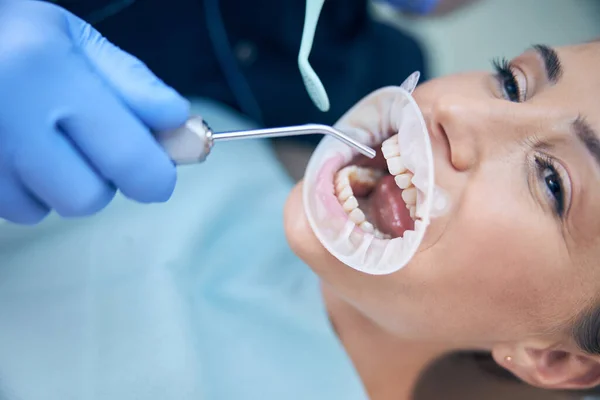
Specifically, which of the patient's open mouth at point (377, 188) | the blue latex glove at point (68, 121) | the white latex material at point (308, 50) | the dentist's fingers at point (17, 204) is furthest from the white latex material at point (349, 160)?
the dentist's fingers at point (17, 204)

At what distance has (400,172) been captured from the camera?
0.88m

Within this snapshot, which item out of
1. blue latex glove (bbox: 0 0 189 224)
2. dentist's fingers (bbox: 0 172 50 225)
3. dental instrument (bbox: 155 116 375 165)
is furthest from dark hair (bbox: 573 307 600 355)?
dentist's fingers (bbox: 0 172 50 225)

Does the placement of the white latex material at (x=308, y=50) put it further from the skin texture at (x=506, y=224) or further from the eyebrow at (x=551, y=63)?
the eyebrow at (x=551, y=63)

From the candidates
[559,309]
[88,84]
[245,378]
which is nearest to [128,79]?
[88,84]

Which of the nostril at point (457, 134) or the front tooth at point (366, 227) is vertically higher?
the nostril at point (457, 134)

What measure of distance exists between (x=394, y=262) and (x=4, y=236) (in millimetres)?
695

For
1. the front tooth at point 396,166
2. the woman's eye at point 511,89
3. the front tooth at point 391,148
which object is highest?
the woman's eye at point 511,89

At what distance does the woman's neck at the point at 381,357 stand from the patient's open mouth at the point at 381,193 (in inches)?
8.2

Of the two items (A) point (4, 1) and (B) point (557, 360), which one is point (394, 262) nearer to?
(B) point (557, 360)

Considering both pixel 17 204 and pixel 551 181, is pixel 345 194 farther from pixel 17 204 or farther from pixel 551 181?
pixel 17 204

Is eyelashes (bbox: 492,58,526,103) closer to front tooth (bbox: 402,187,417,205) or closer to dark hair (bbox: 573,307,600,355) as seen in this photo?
front tooth (bbox: 402,187,417,205)

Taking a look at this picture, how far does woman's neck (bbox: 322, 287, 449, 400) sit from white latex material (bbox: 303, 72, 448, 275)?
259mm

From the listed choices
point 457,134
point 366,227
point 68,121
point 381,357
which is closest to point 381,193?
point 366,227

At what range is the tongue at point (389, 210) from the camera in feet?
3.16
